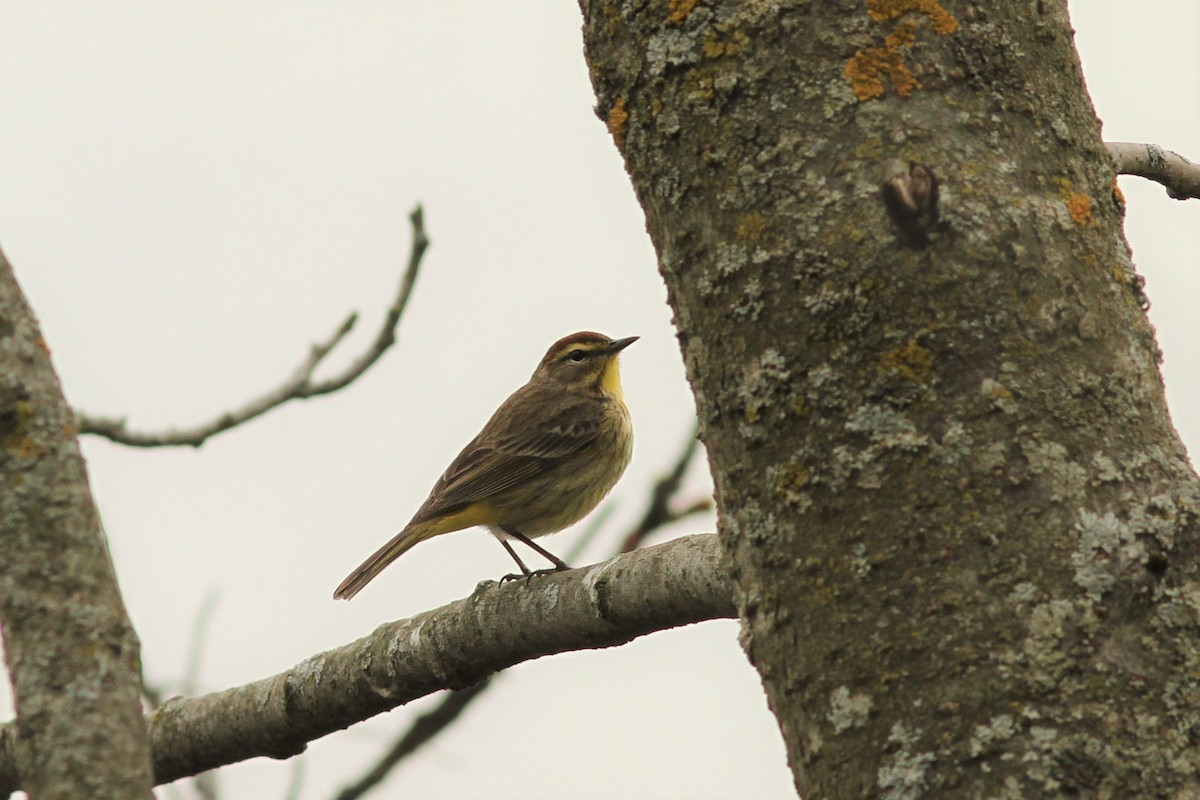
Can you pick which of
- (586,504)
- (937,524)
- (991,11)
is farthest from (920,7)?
(586,504)

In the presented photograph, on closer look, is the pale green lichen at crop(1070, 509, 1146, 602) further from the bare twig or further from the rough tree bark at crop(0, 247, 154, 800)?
the bare twig

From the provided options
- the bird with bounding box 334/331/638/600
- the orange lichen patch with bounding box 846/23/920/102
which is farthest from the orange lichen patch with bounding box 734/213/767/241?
the bird with bounding box 334/331/638/600

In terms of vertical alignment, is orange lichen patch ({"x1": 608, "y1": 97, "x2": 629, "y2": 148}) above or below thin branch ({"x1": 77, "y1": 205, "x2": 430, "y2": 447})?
above

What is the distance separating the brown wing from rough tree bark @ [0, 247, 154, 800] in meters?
7.31

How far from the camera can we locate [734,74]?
2.53 metres

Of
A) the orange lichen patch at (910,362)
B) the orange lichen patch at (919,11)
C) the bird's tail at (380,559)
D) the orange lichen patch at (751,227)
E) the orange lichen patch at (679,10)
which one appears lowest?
the bird's tail at (380,559)

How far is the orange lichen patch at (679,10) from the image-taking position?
103 inches

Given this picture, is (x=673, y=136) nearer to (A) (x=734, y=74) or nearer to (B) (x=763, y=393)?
(A) (x=734, y=74)

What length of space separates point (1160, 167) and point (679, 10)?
7.26 ft

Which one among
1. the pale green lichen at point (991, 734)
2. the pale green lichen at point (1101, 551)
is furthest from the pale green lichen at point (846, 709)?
the pale green lichen at point (1101, 551)

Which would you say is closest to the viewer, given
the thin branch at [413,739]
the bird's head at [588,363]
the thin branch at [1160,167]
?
the thin branch at [1160,167]

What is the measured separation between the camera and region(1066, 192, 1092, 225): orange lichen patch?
97.4 inches

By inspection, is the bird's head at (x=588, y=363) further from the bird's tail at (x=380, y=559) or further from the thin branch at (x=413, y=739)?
the thin branch at (x=413, y=739)

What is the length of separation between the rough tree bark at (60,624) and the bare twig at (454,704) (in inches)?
156
